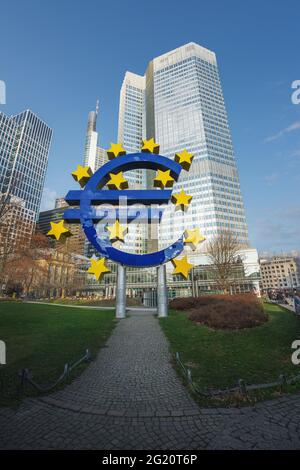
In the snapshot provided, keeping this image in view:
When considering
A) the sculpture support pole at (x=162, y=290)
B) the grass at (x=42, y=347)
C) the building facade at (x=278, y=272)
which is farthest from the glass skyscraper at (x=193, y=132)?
the building facade at (x=278, y=272)

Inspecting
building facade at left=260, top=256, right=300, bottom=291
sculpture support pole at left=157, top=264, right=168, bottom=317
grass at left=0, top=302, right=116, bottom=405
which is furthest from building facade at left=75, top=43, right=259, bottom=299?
building facade at left=260, top=256, right=300, bottom=291

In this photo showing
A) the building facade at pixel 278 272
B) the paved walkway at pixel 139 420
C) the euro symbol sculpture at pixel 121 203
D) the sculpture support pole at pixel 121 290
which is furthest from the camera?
the building facade at pixel 278 272

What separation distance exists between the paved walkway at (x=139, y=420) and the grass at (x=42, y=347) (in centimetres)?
88

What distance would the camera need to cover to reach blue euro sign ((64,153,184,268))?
16266mm

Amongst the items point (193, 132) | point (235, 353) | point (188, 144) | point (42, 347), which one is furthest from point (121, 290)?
point (193, 132)

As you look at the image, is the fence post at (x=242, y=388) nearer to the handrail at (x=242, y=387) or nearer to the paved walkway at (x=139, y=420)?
the handrail at (x=242, y=387)

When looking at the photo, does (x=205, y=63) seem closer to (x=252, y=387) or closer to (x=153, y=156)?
(x=153, y=156)

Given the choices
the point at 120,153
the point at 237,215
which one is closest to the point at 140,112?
the point at 237,215

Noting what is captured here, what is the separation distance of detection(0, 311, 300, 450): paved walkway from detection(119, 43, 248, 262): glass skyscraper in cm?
6914

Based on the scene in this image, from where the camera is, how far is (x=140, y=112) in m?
166

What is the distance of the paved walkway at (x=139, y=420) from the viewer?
385 cm

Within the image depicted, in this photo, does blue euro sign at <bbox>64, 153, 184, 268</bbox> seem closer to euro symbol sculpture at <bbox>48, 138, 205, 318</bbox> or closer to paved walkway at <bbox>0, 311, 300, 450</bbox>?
euro symbol sculpture at <bbox>48, 138, 205, 318</bbox>

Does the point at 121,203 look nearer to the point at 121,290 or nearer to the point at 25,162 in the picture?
the point at 121,290

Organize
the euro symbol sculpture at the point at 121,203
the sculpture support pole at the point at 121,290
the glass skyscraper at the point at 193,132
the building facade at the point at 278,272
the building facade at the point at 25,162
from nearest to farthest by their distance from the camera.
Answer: the euro symbol sculpture at the point at 121,203
the sculpture support pole at the point at 121,290
the building facade at the point at 25,162
the glass skyscraper at the point at 193,132
the building facade at the point at 278,272
